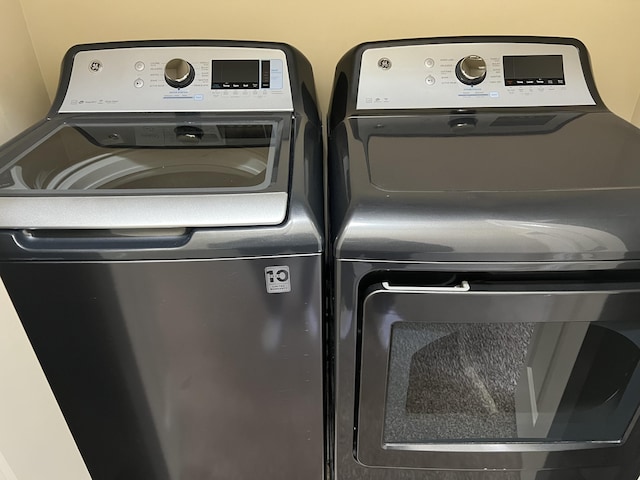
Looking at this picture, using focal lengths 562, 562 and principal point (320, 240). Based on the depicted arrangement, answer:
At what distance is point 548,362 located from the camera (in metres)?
1.04

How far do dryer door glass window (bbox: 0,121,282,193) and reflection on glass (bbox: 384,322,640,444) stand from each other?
40cm

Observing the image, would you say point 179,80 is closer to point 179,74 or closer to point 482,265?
point 179,74

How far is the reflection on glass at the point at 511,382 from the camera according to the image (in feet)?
3.22

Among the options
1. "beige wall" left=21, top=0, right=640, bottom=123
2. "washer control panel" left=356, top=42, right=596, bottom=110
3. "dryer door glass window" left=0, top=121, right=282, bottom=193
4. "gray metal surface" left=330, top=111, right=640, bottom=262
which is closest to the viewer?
"gray metal surface" left=330, top=111, right=640, bottom=262

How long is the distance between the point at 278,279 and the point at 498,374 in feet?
1.58

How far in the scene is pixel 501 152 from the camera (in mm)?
1004

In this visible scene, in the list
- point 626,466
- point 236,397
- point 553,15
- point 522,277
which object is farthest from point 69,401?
point 553,15

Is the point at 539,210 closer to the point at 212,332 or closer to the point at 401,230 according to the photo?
the point at 401,230

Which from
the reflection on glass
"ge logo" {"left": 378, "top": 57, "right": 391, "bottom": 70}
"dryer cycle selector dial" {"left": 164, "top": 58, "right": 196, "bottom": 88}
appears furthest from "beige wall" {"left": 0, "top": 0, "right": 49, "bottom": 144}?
the reflection on glass

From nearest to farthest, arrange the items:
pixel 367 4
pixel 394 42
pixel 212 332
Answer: pixel 212 332 < pixel 394 42 < pixel 367 4

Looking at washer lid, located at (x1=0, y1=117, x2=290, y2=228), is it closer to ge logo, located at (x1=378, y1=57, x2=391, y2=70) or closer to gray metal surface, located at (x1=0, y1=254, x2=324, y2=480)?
gray metal surface, located at (x1=0, y1=254, x2=324, y2=480)

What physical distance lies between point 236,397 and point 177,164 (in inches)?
18.0

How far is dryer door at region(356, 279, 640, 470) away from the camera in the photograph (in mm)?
896

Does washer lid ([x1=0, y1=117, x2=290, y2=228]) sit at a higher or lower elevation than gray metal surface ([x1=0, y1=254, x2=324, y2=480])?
higher
